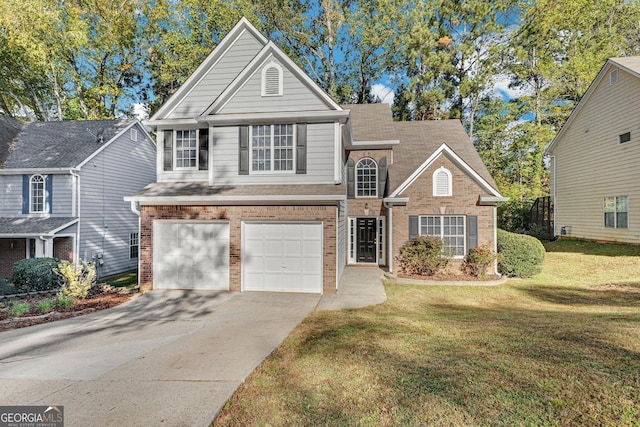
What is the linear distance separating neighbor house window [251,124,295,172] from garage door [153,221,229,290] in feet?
8.12

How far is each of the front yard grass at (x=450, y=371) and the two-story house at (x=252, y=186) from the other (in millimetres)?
3230

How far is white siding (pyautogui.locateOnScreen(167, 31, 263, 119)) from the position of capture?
440 inches

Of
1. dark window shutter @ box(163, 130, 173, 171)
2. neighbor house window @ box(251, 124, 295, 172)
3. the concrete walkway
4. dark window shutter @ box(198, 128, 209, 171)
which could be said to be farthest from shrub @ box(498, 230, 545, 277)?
dark window shutter @ box(163, 130, 173, 171)

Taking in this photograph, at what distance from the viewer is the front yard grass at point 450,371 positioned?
10.5 feet

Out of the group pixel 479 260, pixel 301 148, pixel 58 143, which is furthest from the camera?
pixel 58 143

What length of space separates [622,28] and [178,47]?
35.2 metres

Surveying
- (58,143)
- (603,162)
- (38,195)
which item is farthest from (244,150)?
(603,162)

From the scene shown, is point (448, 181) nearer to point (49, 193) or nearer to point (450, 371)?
point (450, 371)

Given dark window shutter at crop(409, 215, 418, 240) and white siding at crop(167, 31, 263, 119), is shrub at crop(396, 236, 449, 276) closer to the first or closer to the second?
dark window shutter at crop(409, 215, 418, 240)

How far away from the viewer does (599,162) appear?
16.9 metres

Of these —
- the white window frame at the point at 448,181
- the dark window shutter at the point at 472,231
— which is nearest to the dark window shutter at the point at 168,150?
Result: the white window frame at the point at 448,181

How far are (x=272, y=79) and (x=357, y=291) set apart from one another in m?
7.89

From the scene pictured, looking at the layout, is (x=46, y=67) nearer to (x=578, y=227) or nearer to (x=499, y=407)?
(x=499, y=407)

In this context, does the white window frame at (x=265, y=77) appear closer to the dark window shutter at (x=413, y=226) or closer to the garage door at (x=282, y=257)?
the garage door at (x=282, y=257)
